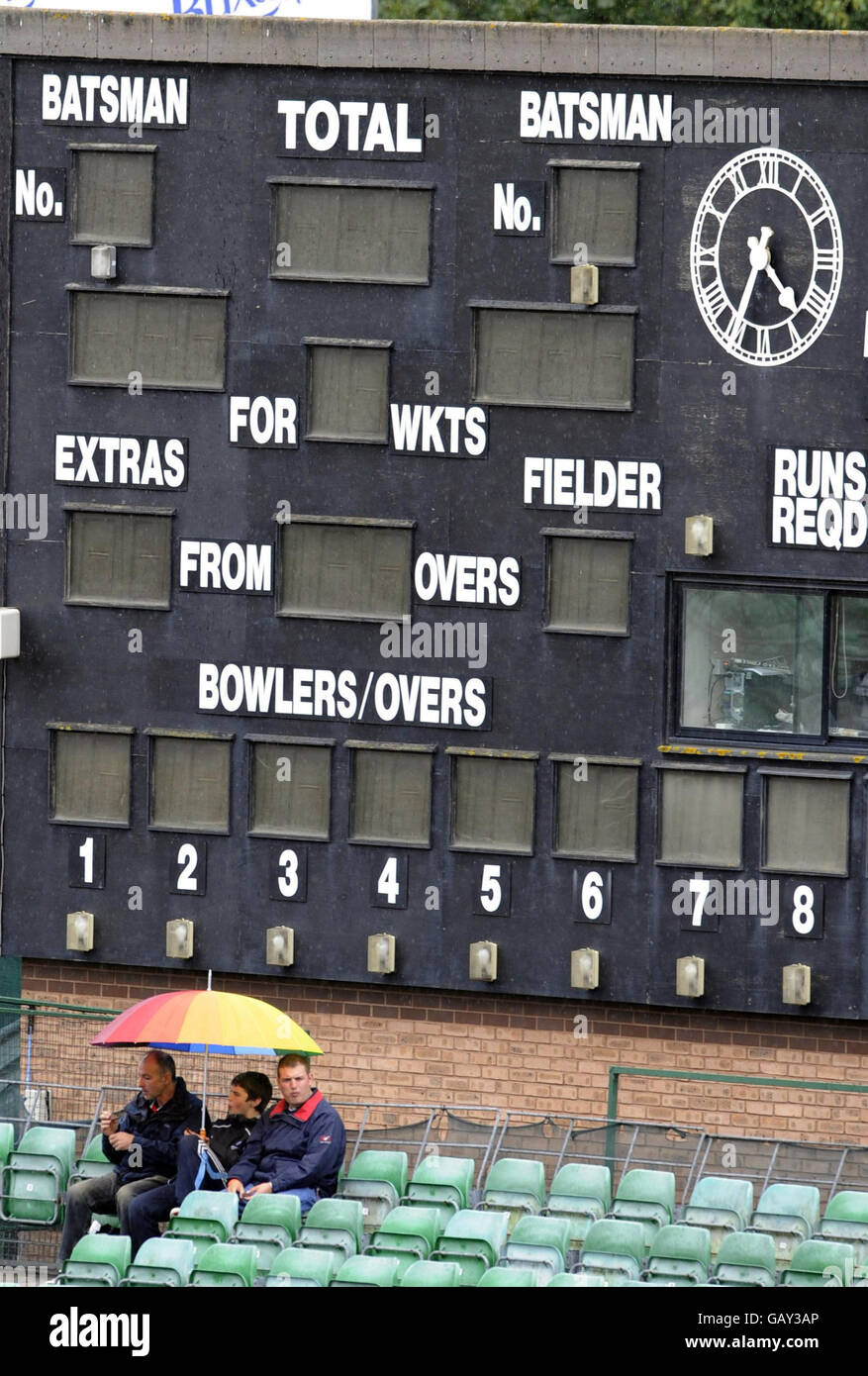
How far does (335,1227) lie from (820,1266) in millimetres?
2317

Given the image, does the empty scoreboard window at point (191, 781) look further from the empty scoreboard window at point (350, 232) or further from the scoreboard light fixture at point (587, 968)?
the empty scoreboard window at point (350, 232)

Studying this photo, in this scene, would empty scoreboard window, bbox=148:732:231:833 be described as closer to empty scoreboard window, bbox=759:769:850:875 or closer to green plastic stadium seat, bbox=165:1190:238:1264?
green plastic stadium seat, bbox=165:1190:238:1264

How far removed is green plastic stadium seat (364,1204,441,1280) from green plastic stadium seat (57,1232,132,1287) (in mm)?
1106

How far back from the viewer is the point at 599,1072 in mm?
14930

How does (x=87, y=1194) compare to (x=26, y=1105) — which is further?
(x=26, y=1105)

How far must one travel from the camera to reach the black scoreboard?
14.2 m

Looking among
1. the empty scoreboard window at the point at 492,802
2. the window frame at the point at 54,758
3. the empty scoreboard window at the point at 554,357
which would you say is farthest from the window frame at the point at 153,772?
the empty scoreboard window at the point at 554,357

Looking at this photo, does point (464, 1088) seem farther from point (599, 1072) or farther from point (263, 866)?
point (263, 866)

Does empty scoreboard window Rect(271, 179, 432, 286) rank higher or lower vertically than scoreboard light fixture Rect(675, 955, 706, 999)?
higher

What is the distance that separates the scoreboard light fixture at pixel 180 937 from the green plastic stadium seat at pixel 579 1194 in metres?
2.66

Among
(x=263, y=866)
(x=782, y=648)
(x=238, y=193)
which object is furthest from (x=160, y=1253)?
(x=238, y=193)

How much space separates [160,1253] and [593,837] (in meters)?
3.75

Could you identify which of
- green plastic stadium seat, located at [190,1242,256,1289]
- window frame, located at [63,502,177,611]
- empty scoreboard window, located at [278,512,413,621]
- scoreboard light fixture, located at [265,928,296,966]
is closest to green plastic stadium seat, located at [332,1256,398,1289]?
green plastic stadium seat, located at [190,1242,256,1289]

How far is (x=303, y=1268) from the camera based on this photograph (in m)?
11.8
